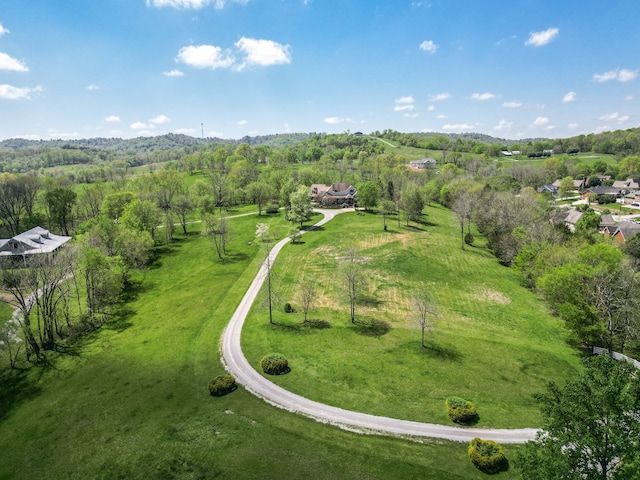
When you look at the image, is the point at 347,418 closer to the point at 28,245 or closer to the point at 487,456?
Answer: the point at 487,456

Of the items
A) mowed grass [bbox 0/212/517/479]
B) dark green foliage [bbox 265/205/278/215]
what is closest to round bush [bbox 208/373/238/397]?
mowed grass [bbox 0/212/517/479]

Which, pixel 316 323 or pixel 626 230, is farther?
pixel 626 230

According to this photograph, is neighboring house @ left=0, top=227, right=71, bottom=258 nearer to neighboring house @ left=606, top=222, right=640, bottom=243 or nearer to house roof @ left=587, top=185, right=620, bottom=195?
neighboring house @ left=606, top=222, right=640, bottom=243

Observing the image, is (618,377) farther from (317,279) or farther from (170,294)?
(170,294)

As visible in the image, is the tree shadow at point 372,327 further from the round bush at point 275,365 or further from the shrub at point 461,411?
the shrub at point 461,411

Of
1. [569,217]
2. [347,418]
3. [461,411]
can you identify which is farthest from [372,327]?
[569,217]

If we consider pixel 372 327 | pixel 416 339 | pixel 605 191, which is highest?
pixel 605 191

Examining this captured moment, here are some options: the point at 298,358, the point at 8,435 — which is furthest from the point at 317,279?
the point at 8,435
